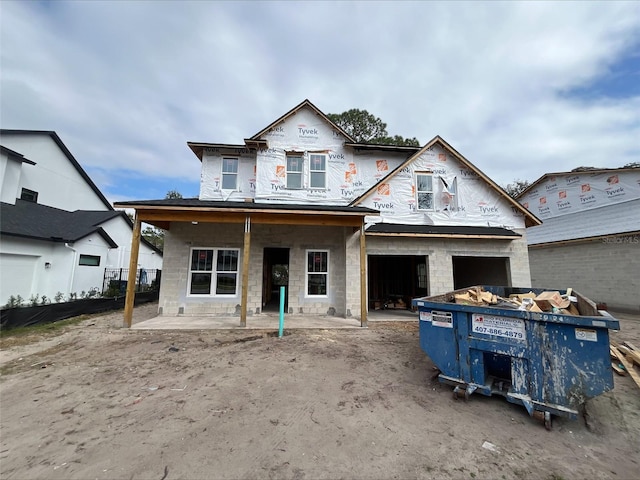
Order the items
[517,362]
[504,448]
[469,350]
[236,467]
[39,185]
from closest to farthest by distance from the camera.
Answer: [236,467], [504,448], [517,362], [469,350], [39,185]

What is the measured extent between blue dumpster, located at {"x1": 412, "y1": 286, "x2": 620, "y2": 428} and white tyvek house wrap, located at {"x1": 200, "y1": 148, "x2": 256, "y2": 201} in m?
9.37

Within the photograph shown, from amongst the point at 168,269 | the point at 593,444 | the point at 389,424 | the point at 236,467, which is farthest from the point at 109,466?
the point at 168,269

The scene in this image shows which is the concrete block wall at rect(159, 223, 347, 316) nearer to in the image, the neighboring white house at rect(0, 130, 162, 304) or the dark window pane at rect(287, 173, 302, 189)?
the dark window pane at rect(287, 173, 302, 189)

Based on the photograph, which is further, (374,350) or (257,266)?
(257,266)

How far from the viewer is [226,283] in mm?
10422

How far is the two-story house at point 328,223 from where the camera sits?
33.3ft

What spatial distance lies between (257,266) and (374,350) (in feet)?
18.6

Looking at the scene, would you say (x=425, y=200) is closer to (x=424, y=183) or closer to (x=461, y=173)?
(x=424, y=183)

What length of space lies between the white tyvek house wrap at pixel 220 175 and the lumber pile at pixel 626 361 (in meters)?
11.7

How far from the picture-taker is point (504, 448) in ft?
9.77

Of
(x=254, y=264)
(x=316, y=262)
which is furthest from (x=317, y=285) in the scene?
(x=254, y=264)

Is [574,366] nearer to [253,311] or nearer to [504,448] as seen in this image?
[504,448]

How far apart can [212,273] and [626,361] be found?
1152 cm

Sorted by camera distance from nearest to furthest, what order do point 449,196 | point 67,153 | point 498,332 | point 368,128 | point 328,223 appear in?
1. point 498,332
2. point 328,223
3. point 449,196
4. point 67,153
5. point 368,128
